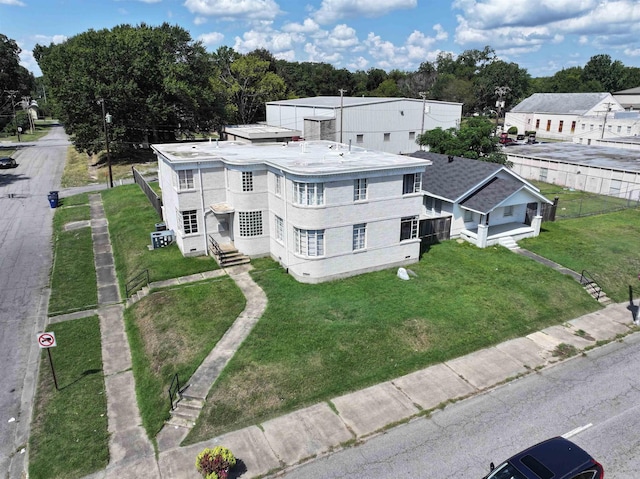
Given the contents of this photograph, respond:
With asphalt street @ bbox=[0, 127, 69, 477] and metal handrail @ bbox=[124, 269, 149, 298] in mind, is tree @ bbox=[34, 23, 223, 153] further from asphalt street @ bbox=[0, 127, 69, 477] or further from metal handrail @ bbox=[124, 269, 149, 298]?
metal handrail @ bbox=[124, 269, 149, 298]

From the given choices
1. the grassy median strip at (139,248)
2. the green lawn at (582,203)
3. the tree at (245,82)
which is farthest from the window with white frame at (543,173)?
the tree at (245,82)

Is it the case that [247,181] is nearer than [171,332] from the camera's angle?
→ No

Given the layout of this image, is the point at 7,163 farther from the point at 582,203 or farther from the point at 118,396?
the point at 582,203

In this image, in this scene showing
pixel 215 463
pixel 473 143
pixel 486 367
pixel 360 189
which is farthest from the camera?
pixel 473 143

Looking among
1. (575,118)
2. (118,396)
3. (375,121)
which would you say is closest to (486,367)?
(118,396)

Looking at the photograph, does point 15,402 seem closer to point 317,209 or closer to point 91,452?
point 91,452

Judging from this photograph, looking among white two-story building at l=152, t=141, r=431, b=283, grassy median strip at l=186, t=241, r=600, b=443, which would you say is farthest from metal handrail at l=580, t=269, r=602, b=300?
white two-story building at l=152, t=141, r=431, b=283

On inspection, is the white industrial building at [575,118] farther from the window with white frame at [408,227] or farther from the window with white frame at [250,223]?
the window with white frame at [250,223]
